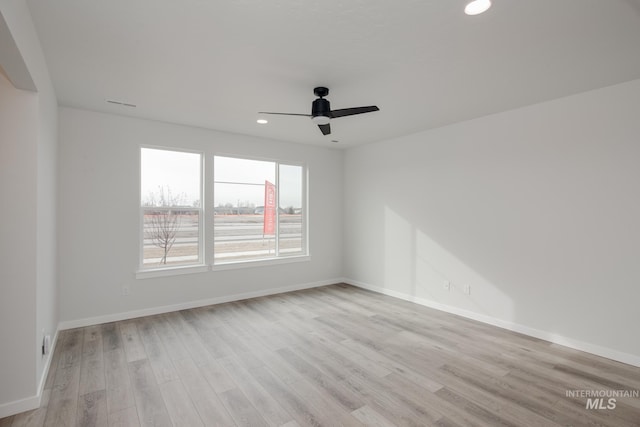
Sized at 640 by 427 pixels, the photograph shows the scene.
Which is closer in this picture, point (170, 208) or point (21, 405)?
point (21, 405)

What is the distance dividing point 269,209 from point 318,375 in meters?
3.36

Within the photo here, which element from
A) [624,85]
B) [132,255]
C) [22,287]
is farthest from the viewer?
[132,255]

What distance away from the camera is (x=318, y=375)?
111 inches

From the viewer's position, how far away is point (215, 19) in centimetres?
211

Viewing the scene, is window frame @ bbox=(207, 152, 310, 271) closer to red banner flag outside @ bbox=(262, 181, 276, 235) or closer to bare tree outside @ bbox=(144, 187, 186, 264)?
red banner flag outside @ bbox=(262, 181, 276, 235)

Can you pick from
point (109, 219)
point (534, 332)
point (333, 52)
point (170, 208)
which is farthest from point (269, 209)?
point (534, 332)

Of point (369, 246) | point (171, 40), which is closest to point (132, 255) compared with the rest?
point (171, 40)

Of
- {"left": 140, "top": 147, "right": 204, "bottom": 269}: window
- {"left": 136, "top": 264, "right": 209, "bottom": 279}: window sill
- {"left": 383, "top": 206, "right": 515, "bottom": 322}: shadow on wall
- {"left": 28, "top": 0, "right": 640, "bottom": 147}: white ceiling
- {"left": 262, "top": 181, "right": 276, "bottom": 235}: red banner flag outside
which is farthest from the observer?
{"left": 262, "top": 181, "right": 276, "bottom": 235}: red banner flag outside

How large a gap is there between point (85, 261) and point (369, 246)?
14.3ft

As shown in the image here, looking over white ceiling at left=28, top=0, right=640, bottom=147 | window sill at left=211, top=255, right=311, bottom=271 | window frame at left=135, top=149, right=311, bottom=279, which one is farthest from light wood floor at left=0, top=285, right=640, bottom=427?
white ceiling at left=28, top=0, right=640, bottom=147

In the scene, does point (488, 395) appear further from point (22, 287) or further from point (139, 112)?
point (139, 112)

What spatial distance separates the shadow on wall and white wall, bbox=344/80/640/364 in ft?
0.05

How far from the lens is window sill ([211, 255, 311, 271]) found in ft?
16.4

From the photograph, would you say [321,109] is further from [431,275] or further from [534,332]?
[534,332]
